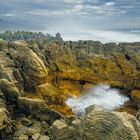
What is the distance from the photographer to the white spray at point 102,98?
86.8 meters

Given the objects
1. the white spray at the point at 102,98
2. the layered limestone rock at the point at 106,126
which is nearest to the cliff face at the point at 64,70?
the white spray at the point at 102,98

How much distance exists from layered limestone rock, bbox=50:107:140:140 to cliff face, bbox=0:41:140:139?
25460mm

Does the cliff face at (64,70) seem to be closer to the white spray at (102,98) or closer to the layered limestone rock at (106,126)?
the white spray at (102,98)

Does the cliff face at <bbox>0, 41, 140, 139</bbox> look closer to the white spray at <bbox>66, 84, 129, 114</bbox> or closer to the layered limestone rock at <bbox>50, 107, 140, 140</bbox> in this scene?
the white spray at <bbox>66, 84, 129, 114</bbox>

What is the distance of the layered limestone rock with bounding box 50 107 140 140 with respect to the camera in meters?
38.7

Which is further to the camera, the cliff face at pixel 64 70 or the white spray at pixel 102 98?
the white spray at pixel 102 98

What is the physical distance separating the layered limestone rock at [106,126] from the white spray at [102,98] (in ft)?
127

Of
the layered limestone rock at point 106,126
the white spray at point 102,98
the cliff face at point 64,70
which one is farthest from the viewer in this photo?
the white spray at point 102,98

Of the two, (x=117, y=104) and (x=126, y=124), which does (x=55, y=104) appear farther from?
(x=126, y=124)

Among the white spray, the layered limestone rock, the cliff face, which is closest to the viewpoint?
the layered limestone rock

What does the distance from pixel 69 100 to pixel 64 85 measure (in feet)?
16.0

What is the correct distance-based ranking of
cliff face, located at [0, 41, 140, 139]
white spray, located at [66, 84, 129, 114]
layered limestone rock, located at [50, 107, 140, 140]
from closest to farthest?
1. layered limestone rock, located at [50, 107, 140, 140]
2. cliff face, located at [0, 41, 140, 139]
3. white spray, located at [66, 84, 129, 114]

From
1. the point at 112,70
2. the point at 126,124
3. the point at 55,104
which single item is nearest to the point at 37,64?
the point at 55,104

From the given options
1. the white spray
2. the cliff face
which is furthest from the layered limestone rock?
the white spray
